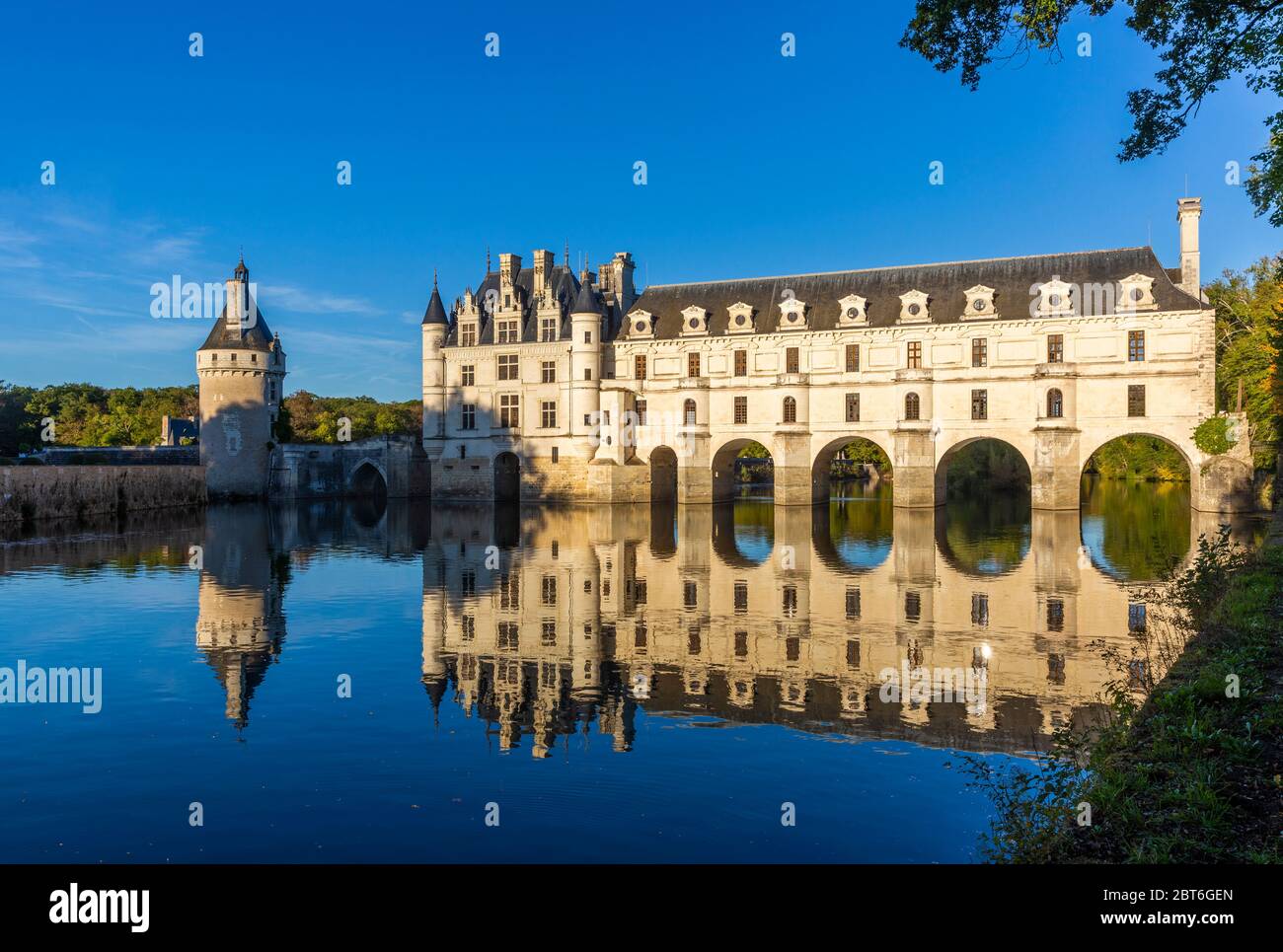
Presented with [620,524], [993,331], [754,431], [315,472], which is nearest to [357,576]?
[620,524]

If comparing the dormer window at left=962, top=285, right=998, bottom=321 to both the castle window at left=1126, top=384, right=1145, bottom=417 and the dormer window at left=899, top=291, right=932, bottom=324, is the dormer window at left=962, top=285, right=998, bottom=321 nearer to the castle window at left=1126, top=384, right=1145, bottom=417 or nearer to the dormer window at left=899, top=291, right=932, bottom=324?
the dormer window at left=899, top=291, right=932, bottom=324

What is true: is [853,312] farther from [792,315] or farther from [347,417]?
[347,417]

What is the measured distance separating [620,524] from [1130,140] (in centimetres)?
2865

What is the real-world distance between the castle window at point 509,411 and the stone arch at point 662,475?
8753 millimetres

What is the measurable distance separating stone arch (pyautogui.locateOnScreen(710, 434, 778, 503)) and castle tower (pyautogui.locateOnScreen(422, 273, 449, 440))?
1747cm

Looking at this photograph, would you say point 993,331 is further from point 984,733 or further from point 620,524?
point 984,733

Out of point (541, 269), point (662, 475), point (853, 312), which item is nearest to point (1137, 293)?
point (853, 312)

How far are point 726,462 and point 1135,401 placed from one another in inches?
809

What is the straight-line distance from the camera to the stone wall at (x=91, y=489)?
127 ft

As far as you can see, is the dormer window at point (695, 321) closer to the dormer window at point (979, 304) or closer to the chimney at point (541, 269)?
the chimney at point (541, 269)

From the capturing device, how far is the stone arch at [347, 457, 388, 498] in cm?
6231

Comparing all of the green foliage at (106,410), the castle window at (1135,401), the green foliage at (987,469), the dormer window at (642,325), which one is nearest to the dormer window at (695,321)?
the dormer window at (642,325)
